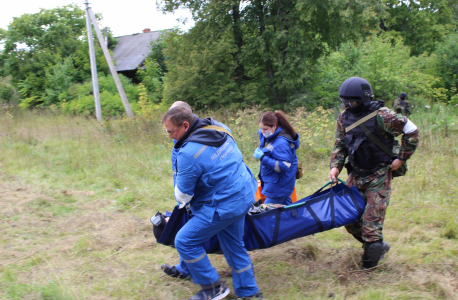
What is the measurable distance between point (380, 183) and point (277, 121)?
1379 millimetres

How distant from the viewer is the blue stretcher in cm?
326

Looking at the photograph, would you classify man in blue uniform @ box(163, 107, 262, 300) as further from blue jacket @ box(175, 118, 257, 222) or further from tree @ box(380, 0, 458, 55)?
tree @ box(380, 0, 458, 55)

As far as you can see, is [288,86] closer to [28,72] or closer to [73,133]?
[73,133]

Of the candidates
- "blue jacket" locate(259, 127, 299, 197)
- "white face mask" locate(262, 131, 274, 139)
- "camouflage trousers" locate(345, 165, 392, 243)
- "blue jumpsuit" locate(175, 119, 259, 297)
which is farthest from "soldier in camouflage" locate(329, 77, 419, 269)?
"blue jumpsuit" locate(175, 119, 259, 297)

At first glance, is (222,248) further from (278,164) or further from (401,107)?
(401,107)

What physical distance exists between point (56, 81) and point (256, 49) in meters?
13.9

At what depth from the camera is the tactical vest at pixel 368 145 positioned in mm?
3188

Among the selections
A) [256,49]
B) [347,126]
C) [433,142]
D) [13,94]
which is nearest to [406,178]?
[433,142]

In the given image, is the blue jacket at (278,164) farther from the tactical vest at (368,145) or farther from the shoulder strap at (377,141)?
the shoulder strap at (377,141)

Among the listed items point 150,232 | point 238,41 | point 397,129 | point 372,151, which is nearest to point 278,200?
point 372,151

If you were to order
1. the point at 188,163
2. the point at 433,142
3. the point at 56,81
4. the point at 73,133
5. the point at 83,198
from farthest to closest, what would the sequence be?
the point at 56,81, the point at 73,133, the point at 433,142, the point at 83,198, the point at 188,163

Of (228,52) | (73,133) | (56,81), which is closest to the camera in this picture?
(73,133)

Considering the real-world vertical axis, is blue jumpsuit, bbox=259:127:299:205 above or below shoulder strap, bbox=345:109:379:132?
below

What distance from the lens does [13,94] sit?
70.4 feet
